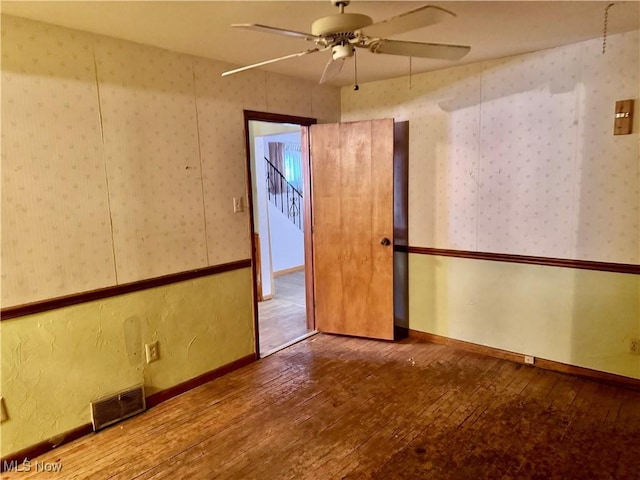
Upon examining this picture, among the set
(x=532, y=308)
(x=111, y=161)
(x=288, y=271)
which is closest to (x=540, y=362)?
(x=532, y=308)

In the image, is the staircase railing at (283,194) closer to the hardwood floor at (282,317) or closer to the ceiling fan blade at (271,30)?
the hardwood floor at (282,317)

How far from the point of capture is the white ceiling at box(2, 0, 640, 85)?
2018 mm

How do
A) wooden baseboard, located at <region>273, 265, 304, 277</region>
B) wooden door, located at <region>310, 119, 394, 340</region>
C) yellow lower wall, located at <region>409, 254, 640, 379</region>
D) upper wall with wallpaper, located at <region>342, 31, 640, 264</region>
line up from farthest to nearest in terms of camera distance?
1. wooden baseboard, located at <region>273, 265, 304, 277</region>
2. wooden door, located at <region>310, 119, 394, 340</region>
3. yellow lower wall, located at <region>409, 254, 640, 379</region>
4. upper wall with wallpaper, located at <region>342, 31, 640, 264</region>

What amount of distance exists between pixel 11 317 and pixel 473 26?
2931 mm

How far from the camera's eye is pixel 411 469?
2084mm

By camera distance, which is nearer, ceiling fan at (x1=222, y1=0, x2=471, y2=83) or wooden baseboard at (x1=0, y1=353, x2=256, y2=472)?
ceiling fan at (x1=222, y1=0, x2=471, y2=83)

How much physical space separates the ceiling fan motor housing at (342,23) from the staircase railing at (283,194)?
557 cm

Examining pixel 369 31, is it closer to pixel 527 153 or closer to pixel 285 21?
pixel 285 21

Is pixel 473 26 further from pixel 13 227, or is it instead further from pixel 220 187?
pixel 13 227

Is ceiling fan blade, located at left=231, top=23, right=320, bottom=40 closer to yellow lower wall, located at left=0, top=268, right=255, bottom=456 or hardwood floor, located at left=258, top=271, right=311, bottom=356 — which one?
yellow lower wall, located at left=0, top=268, right=255, bottom=456

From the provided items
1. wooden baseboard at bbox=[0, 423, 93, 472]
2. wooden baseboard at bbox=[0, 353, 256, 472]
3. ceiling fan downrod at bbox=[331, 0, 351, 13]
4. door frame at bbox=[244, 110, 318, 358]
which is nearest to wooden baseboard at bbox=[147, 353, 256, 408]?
wooden baseboard at bbox=[0, 353, 256, 472]

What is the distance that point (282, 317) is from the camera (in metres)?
4.47

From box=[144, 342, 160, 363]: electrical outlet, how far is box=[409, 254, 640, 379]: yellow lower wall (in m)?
2.19

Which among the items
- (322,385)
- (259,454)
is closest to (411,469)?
(259,454)
